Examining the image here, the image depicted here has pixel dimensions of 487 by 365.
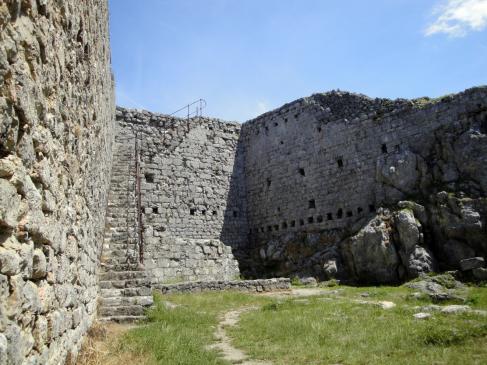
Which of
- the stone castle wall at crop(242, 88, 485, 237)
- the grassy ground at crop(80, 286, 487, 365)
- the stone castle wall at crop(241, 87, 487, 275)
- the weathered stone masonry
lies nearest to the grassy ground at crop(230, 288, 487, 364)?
the grassy ground at crop(80, 286, 487, 365)

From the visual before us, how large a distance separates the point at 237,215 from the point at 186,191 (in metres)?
3.39

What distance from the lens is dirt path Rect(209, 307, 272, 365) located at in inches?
263

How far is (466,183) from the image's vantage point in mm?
15914

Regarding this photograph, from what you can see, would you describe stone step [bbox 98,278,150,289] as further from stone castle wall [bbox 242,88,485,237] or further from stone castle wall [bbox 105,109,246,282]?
stone castle wall [bbox 242,88,485,237]

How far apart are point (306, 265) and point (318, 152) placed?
5540 millimetres

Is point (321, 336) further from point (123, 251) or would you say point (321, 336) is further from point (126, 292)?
point (123, 251)

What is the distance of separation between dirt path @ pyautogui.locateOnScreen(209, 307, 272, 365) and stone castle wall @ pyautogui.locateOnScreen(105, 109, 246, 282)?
733cm

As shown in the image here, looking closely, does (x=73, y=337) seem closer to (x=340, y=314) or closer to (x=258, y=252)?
(x=340, y=314)

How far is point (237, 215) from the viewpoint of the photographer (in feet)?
74.4

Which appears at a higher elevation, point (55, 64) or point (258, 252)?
point (55, 64)

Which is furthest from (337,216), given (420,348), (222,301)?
(420,348)

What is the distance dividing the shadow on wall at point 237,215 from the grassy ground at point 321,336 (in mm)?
10068

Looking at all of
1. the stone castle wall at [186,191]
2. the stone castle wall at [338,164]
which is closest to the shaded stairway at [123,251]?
the stone castle wall at [186,191]

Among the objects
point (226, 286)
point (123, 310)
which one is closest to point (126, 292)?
point (123, 310)
